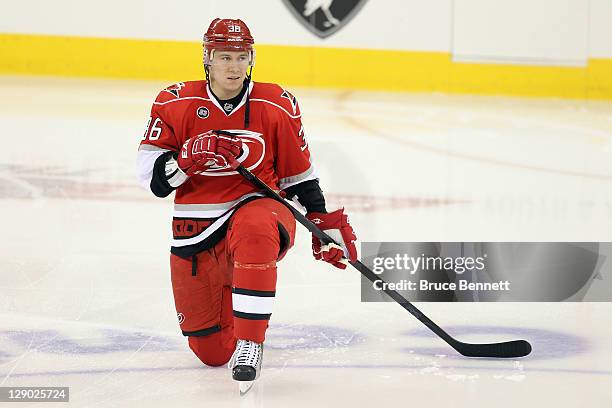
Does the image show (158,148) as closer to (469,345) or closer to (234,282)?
(234,282)

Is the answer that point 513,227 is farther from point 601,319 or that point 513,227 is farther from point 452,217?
point 601,319

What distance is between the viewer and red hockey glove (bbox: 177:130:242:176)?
228 cm

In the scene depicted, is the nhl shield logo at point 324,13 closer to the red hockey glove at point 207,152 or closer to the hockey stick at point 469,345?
the hockey stick at point 469,345

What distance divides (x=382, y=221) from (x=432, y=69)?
4.33 meters

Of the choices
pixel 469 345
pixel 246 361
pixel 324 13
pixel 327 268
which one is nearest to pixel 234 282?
pixel 246 361

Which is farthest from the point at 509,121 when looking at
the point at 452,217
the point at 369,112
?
the point at 452,217

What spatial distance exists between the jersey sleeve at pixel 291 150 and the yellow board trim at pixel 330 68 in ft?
19.0

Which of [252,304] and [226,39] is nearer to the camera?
[252,304]

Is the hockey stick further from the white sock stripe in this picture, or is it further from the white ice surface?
the white sock stripe

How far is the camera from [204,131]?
95.4 inches

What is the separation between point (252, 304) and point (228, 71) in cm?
52

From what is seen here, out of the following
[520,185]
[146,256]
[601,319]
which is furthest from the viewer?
[520,185]

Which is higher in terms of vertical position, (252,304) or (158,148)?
(158,148)

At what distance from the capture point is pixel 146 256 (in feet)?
11.9
